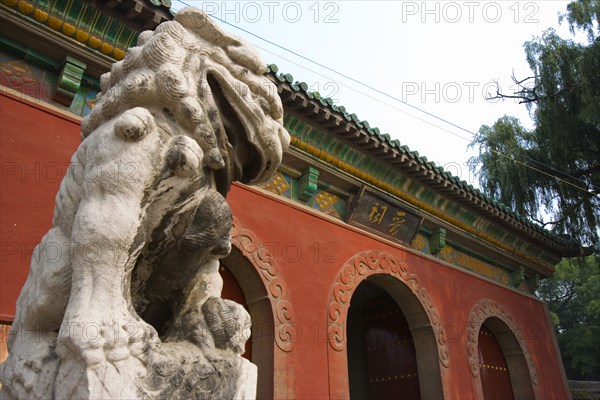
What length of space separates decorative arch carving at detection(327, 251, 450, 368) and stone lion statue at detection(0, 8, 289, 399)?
3546mm

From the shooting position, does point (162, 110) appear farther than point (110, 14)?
No

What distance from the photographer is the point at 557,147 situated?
30.0 ft

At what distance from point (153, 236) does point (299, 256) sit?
11.8 feet

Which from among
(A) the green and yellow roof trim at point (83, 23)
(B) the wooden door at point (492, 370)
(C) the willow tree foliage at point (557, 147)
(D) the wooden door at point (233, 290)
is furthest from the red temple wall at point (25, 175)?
(C) the willow tree foliage at point (557, 147)

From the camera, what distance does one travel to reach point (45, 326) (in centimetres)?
128

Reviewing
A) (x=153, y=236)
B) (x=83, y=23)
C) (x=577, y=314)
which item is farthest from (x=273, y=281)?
(x=577, y=314)

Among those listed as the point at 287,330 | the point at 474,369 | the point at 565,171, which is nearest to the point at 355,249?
the point at 287,330

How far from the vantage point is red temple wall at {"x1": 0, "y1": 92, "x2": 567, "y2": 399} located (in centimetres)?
321

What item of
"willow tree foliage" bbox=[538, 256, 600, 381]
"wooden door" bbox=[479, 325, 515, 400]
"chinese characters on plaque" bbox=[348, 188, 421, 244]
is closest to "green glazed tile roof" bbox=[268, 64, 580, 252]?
"chinese characters on plaque" bbox=[348, 188, 421, 244]

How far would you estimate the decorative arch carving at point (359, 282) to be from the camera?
4957 millimetres

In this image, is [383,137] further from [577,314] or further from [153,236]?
[577,314]

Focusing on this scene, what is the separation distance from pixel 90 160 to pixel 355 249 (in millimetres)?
4483

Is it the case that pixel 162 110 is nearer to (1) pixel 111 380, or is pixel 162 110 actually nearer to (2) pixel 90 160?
(2) pixel 90 160

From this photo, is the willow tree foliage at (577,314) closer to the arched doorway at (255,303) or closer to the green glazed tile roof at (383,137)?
the green glazed tile roof at (383,137)
